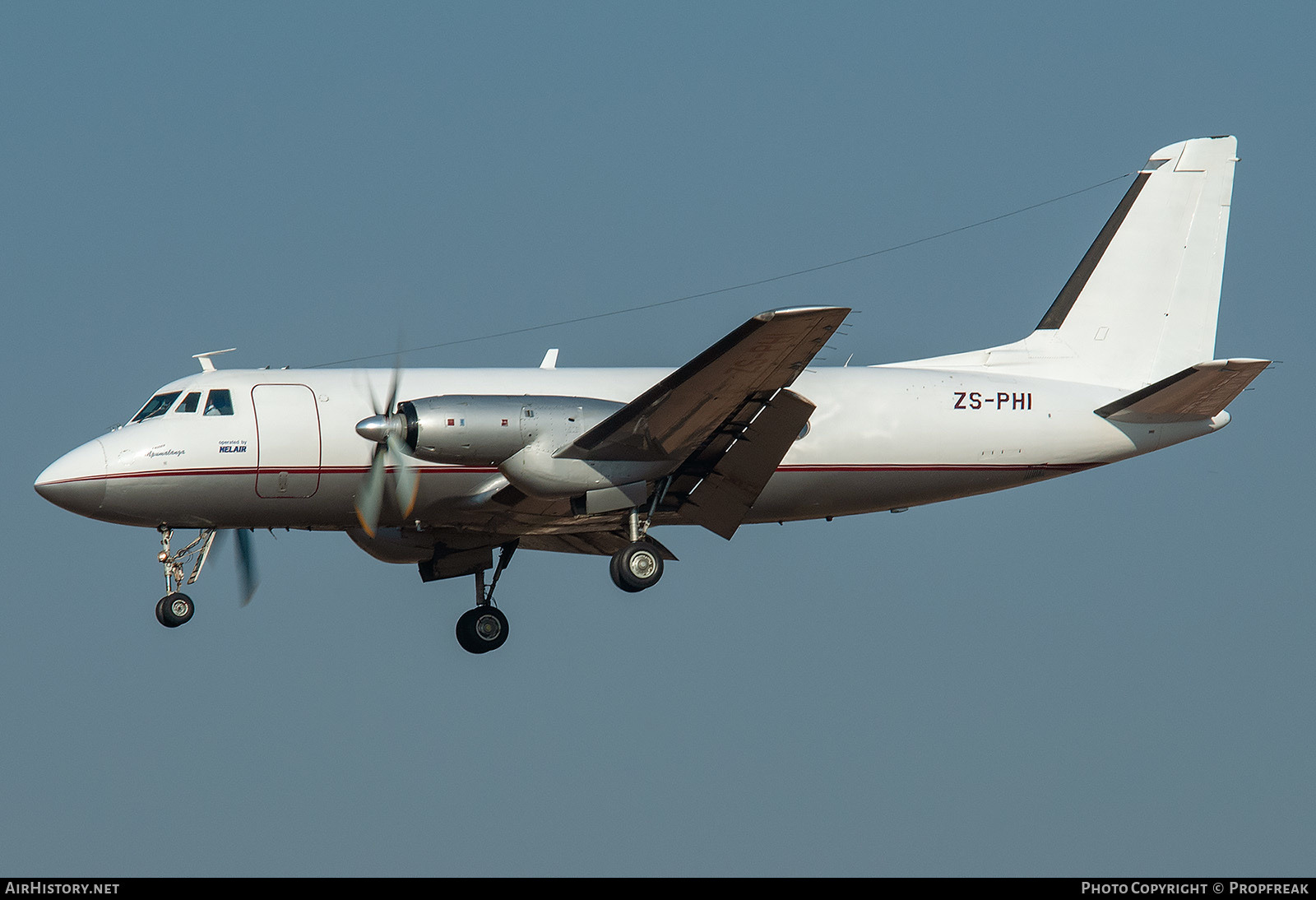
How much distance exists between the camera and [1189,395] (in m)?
22.7

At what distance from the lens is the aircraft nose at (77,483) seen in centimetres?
2091

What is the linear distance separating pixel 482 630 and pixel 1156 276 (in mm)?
12256

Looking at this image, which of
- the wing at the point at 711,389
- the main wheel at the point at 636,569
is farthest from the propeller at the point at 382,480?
the main wheel at the point at 636,569

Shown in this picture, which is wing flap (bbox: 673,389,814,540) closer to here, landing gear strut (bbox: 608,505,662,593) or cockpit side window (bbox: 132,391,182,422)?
landing gear strut (bbox: 608,505,662,593)

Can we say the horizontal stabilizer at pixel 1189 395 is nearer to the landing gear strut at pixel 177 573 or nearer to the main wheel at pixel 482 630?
the main wheel at pixel 482 630

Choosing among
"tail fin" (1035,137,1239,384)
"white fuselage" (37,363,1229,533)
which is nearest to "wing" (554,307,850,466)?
"white fuselage" (37,363,1229,533)

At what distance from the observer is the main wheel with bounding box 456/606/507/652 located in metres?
24.1

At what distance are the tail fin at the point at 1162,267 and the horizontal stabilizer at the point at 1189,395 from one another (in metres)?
1.76

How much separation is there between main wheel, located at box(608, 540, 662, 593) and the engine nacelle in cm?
197
